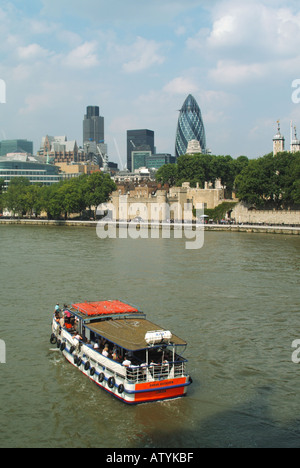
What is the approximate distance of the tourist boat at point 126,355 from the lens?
50.6ft

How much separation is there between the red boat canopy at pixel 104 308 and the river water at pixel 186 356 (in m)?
1.87

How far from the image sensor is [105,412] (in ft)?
49.1

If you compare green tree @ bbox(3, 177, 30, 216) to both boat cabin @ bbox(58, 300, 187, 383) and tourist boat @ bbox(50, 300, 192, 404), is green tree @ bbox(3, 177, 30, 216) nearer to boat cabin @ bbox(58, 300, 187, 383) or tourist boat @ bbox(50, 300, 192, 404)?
boat cabin @ bbox(58, 300, 187, 383)

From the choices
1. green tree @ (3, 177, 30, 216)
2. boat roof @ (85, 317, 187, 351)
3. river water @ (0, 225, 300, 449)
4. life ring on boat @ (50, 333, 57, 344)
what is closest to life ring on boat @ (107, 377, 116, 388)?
river water @ (0, 225, 300, 449)

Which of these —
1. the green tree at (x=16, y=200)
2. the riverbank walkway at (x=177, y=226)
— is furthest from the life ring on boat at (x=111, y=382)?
the green tree at (x=16, y=200)

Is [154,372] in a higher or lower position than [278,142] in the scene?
lower

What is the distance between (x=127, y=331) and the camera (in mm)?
17562

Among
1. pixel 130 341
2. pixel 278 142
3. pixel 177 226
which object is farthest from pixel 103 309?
pixel 278 142

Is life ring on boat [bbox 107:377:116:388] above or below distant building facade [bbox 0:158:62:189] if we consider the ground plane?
below

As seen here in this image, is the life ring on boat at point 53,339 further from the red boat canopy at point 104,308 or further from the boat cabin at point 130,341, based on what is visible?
the red boat canopy at point 104,308

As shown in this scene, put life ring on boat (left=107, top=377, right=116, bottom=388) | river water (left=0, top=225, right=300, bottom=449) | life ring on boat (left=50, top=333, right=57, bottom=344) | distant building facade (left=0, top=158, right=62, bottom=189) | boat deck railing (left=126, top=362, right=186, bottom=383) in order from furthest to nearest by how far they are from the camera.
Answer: distant building facade (left=0, top=158, right=62, bottom=189)
life ring on boat (left=50, top=333, right=57, bottom=344)
life ring on boat (left=107, top=377, right=116, bottom=388)
boat deck railing (left=126, top=362, right=186, bottom=383)
river water (left=0, top=225, right=300, bottom=449)

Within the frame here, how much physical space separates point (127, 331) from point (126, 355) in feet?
5.31

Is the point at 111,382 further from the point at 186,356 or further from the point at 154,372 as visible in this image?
the point at 186,356

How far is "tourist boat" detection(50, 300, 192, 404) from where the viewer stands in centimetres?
1542
